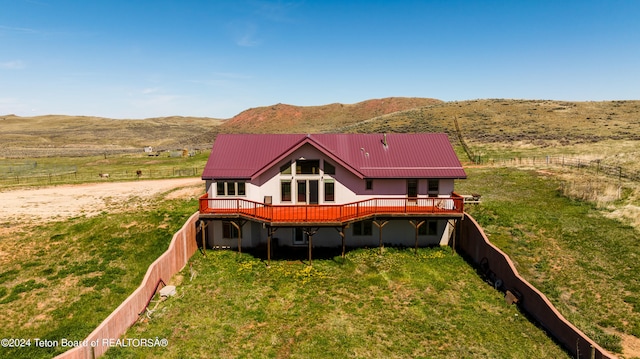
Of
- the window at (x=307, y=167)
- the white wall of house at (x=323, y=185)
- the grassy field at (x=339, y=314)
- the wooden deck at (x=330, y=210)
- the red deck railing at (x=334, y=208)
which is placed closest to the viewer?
the grassy field at (x=339, y=314)

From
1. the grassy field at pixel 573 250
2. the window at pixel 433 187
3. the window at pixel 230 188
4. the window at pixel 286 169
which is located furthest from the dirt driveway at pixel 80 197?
the grassy field at pixel 573 250

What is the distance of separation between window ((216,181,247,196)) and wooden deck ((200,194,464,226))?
0.65 metres

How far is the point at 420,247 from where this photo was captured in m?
28.4

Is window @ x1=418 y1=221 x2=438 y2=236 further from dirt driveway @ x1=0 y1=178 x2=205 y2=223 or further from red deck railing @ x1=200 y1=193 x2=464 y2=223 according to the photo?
dirt driveway @ x1=0 y1=178 x2=205 y2=223

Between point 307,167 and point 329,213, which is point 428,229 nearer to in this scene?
point 329,213

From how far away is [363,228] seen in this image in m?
28.3

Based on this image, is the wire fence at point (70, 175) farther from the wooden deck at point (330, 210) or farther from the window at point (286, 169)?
the window at point (286, 169)

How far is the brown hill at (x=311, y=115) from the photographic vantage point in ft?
468

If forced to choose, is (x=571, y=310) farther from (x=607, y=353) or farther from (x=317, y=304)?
(x=317, y=304)

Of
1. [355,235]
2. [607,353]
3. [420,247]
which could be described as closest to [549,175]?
[420,247]

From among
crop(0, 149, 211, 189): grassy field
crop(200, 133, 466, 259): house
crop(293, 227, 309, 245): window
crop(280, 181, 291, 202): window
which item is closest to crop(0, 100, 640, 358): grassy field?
crop(200, 133, 466, 259): house

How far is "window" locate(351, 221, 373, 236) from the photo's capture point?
28297 mm

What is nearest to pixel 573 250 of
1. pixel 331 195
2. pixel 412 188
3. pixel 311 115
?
pixel 412 188

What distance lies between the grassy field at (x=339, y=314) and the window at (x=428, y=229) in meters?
2.89
